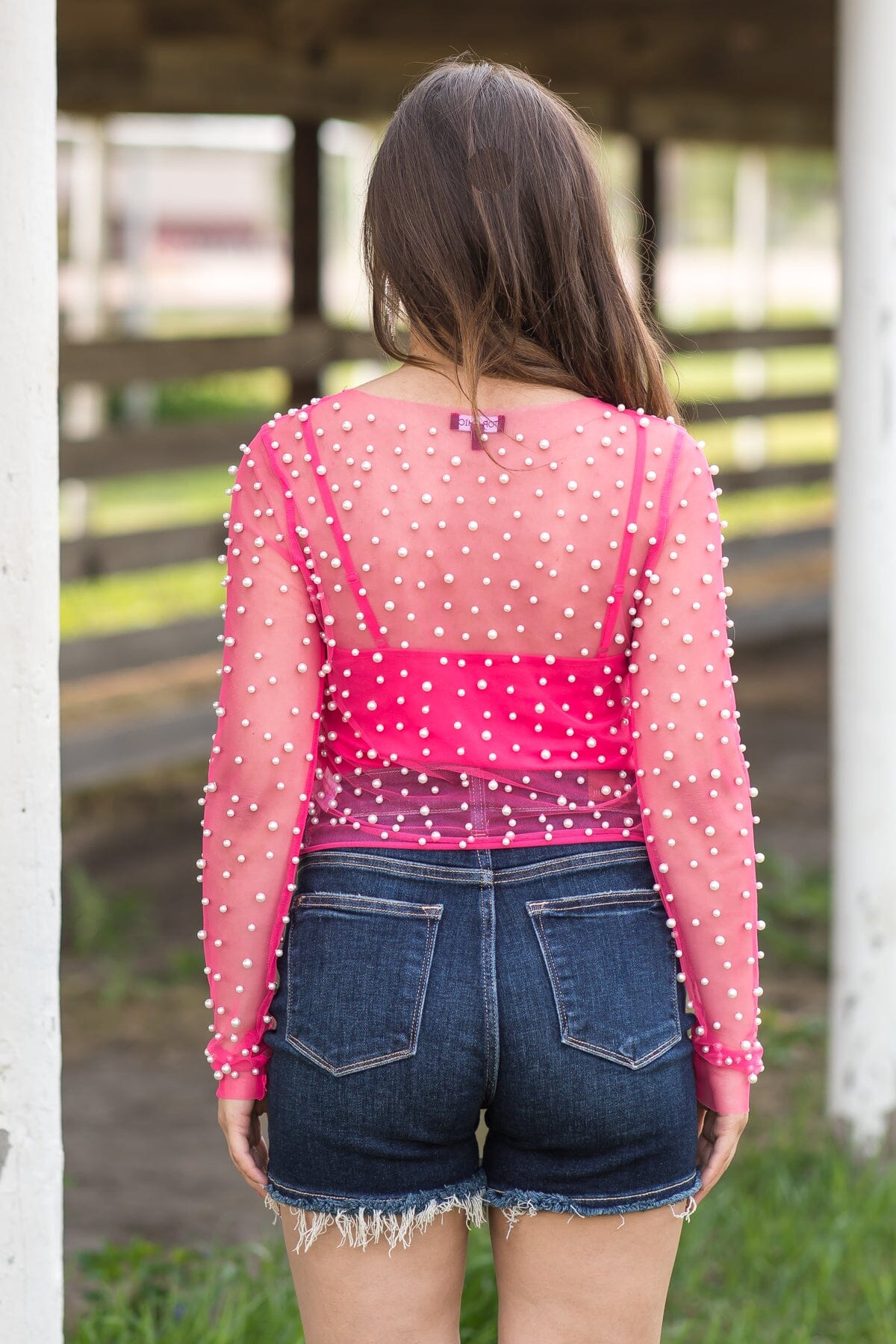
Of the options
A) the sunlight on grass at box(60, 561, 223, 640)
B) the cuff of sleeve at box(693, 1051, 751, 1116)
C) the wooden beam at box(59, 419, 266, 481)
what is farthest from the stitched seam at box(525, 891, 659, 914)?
the sunlight on grass at box(60, 561, 223, 640)

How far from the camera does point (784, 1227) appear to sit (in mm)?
3141

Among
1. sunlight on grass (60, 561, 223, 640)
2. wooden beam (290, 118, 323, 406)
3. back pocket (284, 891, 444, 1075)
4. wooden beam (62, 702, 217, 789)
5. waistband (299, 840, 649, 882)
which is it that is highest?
wooden beam (290, 118, 323, 406)

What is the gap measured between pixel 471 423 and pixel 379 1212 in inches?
29.5

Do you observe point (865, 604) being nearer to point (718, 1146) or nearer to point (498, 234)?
point (718, 1146)

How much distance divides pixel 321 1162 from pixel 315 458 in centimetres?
67

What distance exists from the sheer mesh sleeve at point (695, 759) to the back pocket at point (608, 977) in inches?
1.9

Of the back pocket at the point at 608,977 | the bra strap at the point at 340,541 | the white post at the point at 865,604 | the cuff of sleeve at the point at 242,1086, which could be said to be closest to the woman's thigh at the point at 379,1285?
the cuff of sleeve at the point at 242,1086

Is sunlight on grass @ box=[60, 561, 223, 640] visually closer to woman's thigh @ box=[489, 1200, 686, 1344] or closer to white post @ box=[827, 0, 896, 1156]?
white post @ box=[827, 0, 896, 1156]

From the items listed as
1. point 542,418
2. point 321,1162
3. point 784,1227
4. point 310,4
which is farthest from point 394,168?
point 310,4

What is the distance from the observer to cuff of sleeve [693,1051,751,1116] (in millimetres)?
1655

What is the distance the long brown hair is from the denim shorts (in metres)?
0.48

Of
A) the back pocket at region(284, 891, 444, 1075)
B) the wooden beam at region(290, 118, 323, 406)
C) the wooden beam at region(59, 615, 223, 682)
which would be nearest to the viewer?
the back pocket at region(284, 891, 444, 1075)

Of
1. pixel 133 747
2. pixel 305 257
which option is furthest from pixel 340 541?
pixel 305 257

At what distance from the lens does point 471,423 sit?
157 centimetres
